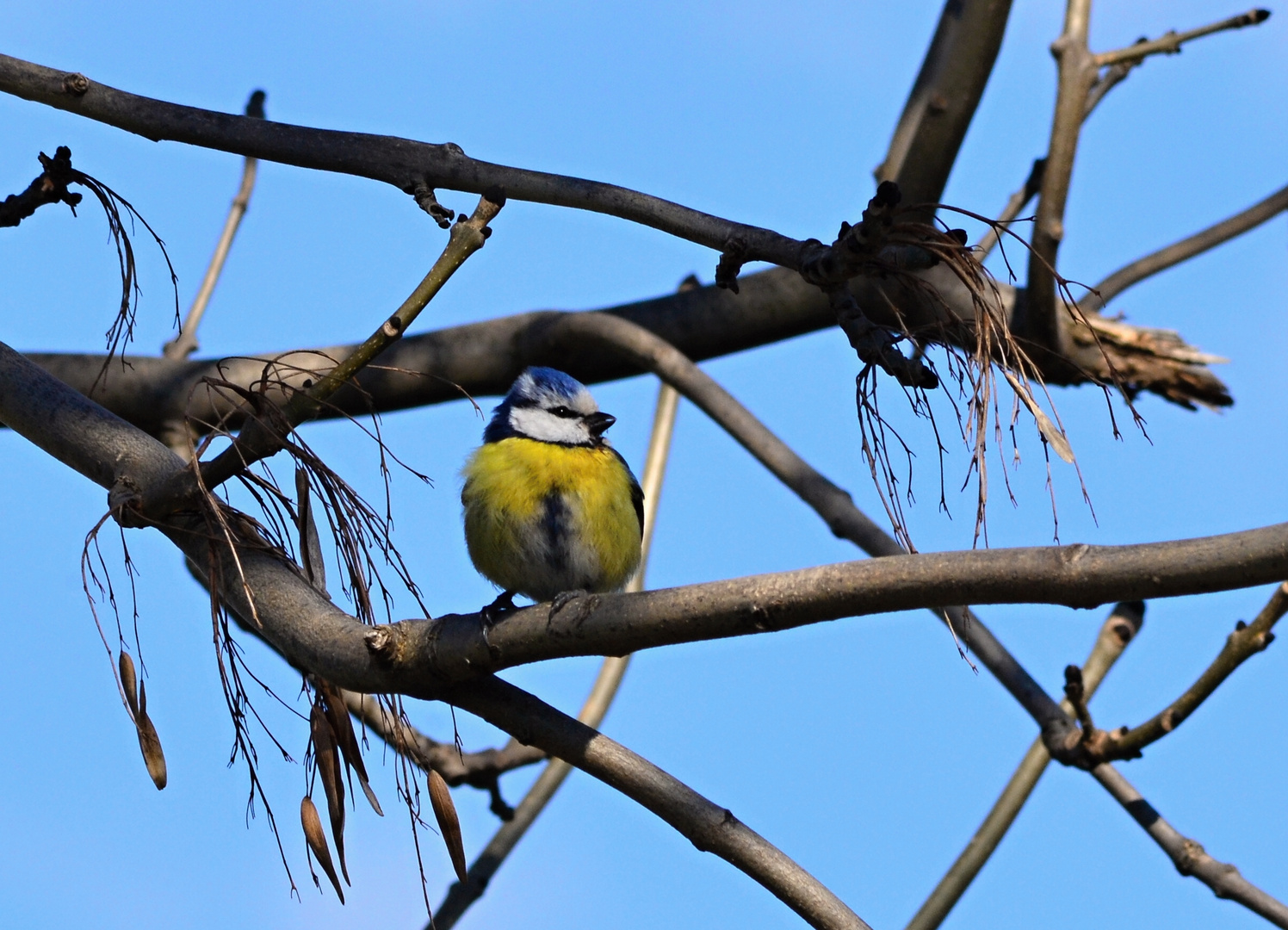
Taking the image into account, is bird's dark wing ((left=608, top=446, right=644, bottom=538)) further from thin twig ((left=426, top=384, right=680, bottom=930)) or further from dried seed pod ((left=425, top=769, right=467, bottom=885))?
dried seed pod ((left=425, top=769, right=467, bottom=885))

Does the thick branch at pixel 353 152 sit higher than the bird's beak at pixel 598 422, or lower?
lower

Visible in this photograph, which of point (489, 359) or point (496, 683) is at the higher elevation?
point (489, 359)

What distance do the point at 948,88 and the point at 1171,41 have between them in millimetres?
729

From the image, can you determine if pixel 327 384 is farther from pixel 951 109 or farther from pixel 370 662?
pixel 951 109

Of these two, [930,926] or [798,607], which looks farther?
[930,926]

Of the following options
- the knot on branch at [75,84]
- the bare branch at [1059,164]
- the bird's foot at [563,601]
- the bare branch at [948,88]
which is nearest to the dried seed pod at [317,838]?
the bird's foot at [563,601]

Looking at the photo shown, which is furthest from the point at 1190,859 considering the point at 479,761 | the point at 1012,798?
the point at 479,761

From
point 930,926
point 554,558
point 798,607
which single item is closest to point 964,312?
point 554,558

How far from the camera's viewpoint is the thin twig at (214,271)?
16.8 feet

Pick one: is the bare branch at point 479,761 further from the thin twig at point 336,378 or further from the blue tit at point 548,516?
the thin twig at point 336,378

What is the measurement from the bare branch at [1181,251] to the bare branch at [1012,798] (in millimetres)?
1175

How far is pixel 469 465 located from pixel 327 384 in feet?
6.69

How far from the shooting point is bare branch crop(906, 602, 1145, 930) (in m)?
3.77

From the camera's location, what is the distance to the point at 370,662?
7.83 ft
